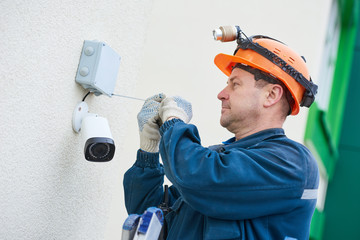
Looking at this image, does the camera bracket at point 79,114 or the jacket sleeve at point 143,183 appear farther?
the jacket sleeve at point 143,183

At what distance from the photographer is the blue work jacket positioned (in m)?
1.46

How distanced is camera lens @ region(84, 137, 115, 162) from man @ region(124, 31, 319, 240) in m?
0.17

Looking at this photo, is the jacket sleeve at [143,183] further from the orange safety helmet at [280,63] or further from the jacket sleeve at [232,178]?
the orange safety helmet at [280,63]

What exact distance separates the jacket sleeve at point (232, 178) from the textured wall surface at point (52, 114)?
0.39m

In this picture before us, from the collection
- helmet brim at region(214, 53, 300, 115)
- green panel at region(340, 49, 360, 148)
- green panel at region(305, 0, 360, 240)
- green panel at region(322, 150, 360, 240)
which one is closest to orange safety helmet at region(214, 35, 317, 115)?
helmet brim at region(214, 53, 300, 115)

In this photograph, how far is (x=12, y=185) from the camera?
4.74 feet

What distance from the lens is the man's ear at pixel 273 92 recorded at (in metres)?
1.77

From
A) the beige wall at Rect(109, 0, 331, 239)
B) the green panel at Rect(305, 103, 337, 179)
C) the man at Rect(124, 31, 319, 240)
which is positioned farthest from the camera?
the green panel at Rect(305, 103, 337, 179)

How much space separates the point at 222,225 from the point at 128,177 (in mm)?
481

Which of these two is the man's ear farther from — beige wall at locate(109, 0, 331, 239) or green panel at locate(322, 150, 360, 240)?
green panel at locate(322, 150, 360, 240)

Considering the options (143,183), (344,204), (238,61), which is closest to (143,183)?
(143,183)

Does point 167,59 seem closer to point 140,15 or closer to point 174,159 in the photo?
point 140,15

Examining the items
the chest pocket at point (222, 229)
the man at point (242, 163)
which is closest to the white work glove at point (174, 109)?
the man at point (242, 163)

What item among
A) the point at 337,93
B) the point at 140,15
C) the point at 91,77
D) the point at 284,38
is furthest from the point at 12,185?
the point at 337,93
